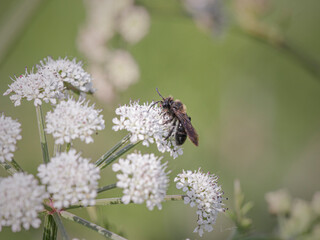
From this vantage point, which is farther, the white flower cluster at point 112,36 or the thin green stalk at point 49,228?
the white flower cluster at point 112,36

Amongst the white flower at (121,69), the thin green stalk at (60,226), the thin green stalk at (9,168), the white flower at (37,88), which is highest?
the white flower at (121,69)

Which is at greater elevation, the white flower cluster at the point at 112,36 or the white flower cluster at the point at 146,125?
the white flower cluster at the point at 112,36

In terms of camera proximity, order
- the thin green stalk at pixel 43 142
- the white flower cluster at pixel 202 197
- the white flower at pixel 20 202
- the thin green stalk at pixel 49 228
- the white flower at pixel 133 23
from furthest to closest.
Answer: the white flower at pixel 133 23, the white flower cluster at pixel 202 197, the thin green stalk at pixel 43 142, the thin green stalk at pixel 49 228, the white flower at pixel 20 202

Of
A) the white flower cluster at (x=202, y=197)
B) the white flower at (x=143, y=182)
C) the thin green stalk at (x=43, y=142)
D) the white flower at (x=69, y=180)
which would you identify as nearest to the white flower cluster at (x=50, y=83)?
the thin green stalk at (x=43, y=142)

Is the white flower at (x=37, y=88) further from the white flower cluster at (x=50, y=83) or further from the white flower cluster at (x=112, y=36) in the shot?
the white flower cluster at (x=112, y=36)

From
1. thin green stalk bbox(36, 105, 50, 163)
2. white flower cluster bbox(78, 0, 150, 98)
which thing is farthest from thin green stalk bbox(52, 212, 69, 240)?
white flower cluster bbox(78, 0, 150, 98)

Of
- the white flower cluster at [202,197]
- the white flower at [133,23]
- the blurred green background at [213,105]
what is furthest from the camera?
the blurred green background at [213,105]

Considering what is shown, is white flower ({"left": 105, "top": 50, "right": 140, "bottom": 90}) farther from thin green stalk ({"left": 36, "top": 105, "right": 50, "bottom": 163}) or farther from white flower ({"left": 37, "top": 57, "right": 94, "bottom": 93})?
thin green stalk ({"left": 36, "top": 105, "right": 50, "bottom": 163})
